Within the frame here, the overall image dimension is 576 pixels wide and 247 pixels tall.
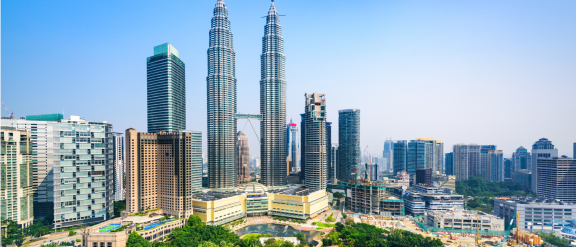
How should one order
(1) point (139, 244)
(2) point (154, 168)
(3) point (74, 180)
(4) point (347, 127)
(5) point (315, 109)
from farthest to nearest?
(4) point (347, 127)
(5) point (315, 109)
(2) point (154, 168)
(3) point (74, 180)
(1) point (139, 244)

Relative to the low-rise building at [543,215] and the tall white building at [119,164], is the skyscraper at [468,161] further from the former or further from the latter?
the tall white building at [119,164]

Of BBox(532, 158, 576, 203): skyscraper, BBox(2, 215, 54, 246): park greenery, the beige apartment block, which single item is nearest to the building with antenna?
the beige apartment block

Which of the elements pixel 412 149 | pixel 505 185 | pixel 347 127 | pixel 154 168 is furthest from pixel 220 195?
pixel 505 185

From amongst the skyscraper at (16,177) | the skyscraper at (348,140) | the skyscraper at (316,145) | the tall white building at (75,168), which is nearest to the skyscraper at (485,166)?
the skyscraper at (348,140)

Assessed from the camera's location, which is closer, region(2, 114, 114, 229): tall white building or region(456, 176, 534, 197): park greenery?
region(2, 114, 114, 229): tall white building

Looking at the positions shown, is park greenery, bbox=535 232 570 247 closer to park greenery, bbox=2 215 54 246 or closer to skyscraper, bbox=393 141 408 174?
skyscraper, bbox=393 141 408 174

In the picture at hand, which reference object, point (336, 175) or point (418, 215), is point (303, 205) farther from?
point (336, 175)
